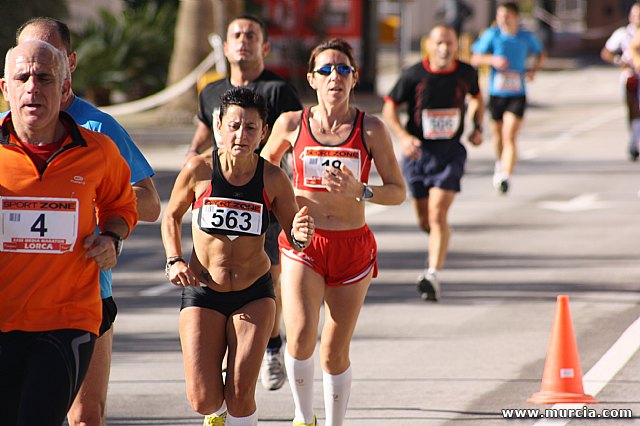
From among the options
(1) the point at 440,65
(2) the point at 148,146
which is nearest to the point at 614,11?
(2) the point at 148,146

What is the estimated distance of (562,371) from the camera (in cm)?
762

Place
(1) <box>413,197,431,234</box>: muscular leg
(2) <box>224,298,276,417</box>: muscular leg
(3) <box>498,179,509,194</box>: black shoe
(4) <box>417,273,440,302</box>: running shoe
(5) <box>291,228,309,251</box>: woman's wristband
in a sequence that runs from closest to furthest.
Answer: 1. (2) <box>224,298,276,417</box>: muscular leg
2. (5) <box>291,228,309,251</box>: woman's wristband
3. (4) <box>417,273,440,302</box>: running shoe
4. (1) <box>413,197,431,234</box>: muscular leg
5. (3) <box>498,179,509,194</box>: black shoe

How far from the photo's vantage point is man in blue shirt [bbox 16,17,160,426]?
5.46m

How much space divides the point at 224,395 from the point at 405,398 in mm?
2038

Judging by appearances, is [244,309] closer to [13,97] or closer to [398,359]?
[13,97]

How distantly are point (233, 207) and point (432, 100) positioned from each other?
16.8ft

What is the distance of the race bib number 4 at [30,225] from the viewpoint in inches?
192

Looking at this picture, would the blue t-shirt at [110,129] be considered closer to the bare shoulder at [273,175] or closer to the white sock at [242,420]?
the bare shoulder at [273,175]

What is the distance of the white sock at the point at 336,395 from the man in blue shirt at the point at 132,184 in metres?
1.50

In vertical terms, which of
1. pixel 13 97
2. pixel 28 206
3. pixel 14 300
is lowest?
→ pixel 14 300

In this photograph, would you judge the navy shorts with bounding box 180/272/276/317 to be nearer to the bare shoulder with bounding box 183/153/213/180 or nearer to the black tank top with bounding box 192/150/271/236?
the black tank top with bounding box 192/150/271/236

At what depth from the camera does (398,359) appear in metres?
8.91

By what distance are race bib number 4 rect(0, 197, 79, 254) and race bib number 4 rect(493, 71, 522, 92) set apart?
11.9 meters

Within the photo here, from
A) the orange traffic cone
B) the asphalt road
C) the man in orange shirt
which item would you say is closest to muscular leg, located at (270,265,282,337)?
the asphalt road
